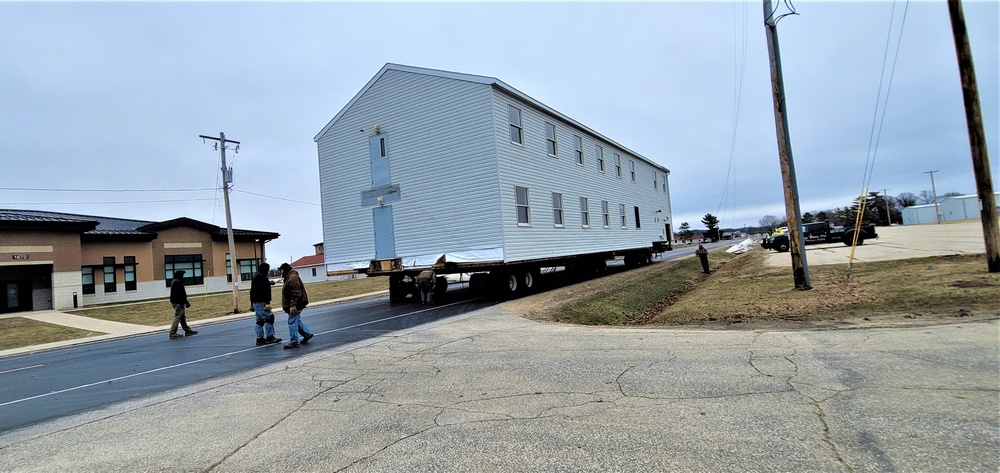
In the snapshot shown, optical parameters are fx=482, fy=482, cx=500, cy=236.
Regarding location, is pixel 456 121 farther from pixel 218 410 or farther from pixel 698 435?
pixel 698 435

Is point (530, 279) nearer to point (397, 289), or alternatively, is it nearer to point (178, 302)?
point (397, 289)

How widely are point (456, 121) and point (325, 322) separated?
7.80 meters

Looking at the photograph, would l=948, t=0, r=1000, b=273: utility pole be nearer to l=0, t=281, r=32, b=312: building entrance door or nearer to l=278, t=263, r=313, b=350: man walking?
l=278, t=263, r=313, b=350: man walking

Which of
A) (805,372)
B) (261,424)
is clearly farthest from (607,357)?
(261,424)

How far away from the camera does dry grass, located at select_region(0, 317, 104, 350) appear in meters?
16.2

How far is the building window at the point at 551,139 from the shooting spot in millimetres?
19234

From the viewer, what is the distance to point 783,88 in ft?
39.4

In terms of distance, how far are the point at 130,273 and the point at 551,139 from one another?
34189 millimetres

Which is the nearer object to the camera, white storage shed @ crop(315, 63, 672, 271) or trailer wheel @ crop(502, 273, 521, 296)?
white storage shed @ crop(315, 63, 672, 271)

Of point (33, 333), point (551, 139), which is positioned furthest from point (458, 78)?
point (33, 333)

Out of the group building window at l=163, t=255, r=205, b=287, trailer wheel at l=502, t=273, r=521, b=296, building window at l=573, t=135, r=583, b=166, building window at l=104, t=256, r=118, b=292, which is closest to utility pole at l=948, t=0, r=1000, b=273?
trailer wheel at l=502, t=273, r=521, b=296

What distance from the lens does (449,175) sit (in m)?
16.7

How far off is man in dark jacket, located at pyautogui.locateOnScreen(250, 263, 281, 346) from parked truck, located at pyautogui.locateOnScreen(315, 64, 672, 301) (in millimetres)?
6372

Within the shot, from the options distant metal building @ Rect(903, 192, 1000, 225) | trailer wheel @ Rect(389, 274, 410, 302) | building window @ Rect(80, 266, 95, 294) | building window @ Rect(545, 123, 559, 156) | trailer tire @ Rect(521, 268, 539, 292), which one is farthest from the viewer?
distant metal building @ Rect(903, 192, 1000, 225)
